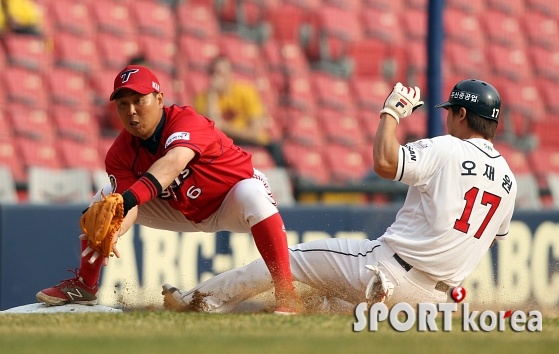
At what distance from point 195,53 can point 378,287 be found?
5.81m

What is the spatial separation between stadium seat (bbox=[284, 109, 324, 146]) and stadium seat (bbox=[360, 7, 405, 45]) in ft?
6.85

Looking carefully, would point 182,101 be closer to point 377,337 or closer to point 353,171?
point 353,171

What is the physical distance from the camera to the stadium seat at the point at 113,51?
910 centimetres

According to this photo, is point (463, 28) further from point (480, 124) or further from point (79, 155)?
point (480, 124)

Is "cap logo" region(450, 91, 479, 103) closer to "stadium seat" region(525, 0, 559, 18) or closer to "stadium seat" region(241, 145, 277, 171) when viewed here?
"stadium seat" region(241, 145, 277, 171)

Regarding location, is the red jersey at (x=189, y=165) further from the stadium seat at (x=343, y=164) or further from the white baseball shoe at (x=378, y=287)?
the stadium seat at (x=343, y=164)

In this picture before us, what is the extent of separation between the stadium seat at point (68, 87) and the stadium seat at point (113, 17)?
2.45 ft

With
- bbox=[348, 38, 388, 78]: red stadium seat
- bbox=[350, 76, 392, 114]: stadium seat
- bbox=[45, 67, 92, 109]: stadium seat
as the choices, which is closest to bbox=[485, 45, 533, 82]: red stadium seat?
bbox=[348, 38, 388, 78]: red stadium seat

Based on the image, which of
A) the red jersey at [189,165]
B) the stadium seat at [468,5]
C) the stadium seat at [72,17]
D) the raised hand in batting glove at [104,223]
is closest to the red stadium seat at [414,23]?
the stadium seat at [468,5]

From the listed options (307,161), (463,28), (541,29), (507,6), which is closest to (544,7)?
(541,29)

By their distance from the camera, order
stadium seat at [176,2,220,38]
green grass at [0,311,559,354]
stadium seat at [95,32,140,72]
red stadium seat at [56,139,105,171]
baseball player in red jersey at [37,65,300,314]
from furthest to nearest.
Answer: stadium seat at [176,2,220,38]
stadium seat at [95,32,140,72]
red stadium seat at [56,139,105,171]
baseball player in red jersey at [37,65,300,314]
green grass at [0,311,559,354]

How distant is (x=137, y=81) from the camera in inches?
178

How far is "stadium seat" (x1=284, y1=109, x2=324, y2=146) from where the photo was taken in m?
8.94

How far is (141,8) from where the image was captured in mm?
9562
